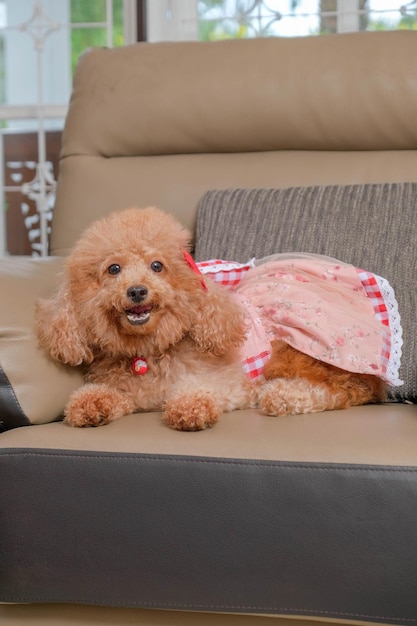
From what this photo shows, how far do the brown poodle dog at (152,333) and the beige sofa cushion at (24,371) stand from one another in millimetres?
28

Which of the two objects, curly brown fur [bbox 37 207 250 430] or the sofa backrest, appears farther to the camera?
the sofa backrest

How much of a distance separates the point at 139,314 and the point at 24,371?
226 millimetres

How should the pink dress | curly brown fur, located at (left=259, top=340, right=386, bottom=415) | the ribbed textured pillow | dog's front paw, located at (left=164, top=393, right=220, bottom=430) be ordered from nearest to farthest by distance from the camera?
dog's front paw, located at (left=164, top=393, right=220, bottom=430), curly brown fur, located at (left=259, top=340, right=386, bottom=415), the pink dress, the ribbed textured pillow

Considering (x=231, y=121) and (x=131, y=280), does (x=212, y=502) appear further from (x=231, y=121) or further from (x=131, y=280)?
(x=231, y=121)

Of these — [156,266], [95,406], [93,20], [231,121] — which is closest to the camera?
[95,406]

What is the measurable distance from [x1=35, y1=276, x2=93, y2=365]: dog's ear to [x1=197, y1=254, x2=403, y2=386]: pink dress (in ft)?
1.06

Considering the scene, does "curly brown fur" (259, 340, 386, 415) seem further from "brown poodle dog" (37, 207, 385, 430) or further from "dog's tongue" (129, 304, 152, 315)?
"dog's tongue" (129, 304, 152, 315)

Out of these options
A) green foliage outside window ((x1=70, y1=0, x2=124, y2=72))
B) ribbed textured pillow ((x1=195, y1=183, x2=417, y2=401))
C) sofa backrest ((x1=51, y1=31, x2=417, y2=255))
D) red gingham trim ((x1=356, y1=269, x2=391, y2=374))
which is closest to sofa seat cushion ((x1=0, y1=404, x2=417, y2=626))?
red gingham trim ((x1=356, y1=269, x2=391, y2=374))

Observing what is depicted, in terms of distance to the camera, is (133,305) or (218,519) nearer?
(218,519)

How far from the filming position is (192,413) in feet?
4.12

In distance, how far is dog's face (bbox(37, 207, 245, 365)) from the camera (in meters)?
1.39

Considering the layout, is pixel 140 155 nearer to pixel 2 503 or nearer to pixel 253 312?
pixel 253 312

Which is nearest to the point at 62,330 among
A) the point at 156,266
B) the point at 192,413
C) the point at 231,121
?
the point at 156,266

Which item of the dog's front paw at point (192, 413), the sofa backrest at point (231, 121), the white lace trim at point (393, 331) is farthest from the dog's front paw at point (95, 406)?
the sofa backrest at point (231, 121)
